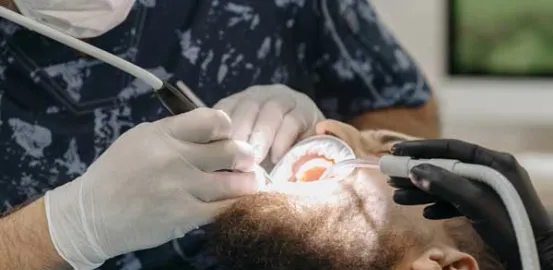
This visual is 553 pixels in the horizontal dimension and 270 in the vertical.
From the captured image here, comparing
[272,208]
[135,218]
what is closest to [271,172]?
[272,208]

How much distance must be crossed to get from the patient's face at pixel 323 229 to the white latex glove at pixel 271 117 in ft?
0.29

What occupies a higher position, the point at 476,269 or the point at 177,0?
the point at 177,0

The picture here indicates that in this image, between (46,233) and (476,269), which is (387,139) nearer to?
(476,269)

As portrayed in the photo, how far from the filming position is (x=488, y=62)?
92.0 inches

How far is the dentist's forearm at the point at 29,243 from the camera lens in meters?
1.10

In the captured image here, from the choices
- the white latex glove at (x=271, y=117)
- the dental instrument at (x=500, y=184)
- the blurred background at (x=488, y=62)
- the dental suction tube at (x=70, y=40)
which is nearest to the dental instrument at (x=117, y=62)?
the dental suction tube at (x=70, y=40)

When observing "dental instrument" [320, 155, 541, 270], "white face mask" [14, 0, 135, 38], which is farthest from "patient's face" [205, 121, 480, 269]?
"white face mask" [14, 0, 135, 38]

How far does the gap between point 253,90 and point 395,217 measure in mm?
300

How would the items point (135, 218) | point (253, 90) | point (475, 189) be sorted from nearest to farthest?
point (475, 189) < point (135, 218) < point (253, 90)

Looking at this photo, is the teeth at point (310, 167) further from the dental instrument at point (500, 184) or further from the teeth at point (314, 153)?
the dental instrument at point (500, 184)

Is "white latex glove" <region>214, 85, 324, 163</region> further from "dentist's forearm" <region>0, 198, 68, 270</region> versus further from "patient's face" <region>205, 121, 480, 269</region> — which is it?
"dentist's forearm" <region>0, 198, 68, 270</region>

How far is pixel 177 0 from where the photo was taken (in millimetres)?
1316

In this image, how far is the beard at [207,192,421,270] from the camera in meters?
1.09

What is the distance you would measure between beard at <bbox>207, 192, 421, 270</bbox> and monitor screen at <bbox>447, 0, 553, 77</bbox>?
131 centimetres
